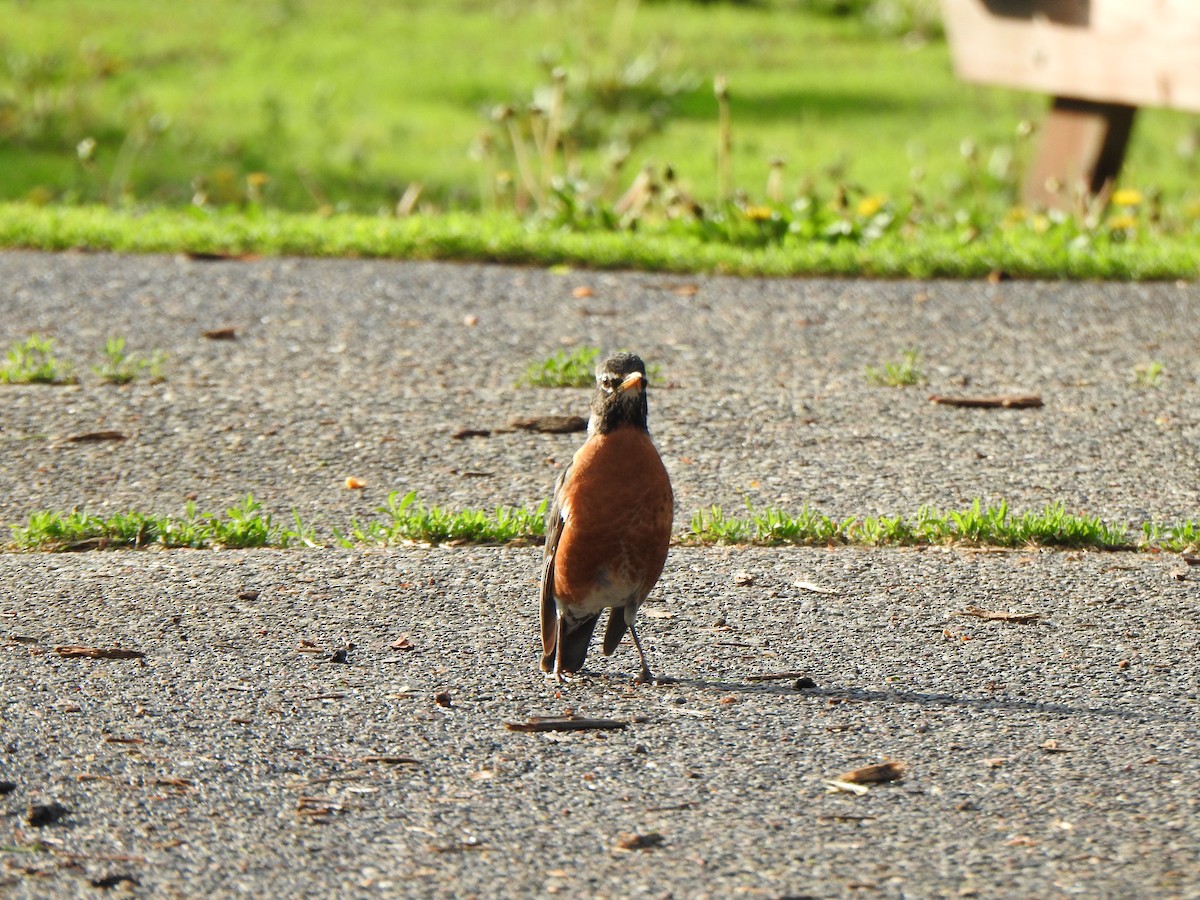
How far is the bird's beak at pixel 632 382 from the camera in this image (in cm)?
379

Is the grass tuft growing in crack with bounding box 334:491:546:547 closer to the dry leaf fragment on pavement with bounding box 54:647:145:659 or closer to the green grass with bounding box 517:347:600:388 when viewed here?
the dry leaf fragment on pavement with bounding box 54:647:145:659

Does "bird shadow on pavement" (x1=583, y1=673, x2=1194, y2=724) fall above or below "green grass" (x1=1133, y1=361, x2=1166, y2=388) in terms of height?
below

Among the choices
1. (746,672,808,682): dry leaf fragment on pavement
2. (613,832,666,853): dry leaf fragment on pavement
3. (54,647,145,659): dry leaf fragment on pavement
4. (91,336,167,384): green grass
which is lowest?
(91,336,167,384): green grass

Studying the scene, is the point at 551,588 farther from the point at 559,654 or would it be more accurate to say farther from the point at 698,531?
the point at 698,531

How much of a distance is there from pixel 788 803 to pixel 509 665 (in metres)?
0.99

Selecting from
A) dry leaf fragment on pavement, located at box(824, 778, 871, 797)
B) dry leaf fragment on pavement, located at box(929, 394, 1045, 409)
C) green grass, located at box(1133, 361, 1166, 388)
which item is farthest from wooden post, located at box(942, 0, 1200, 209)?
dry leaf fragment on pavement, located at box(824, 778, 871, 797)

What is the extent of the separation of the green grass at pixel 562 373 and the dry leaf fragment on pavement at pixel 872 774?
10.3 feet

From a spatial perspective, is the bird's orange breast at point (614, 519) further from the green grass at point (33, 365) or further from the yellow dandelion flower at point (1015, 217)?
the yellow dandelion flower at point (1015, 217)

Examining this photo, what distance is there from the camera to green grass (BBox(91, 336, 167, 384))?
20.9 feet

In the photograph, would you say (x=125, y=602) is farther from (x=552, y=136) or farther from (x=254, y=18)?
(x=254, y=18)

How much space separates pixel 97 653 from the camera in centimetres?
409

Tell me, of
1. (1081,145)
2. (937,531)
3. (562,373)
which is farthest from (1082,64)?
(937,531)

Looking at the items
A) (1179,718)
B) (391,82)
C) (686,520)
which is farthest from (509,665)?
(391,82)

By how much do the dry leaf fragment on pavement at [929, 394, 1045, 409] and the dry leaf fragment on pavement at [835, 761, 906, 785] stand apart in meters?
2.91
